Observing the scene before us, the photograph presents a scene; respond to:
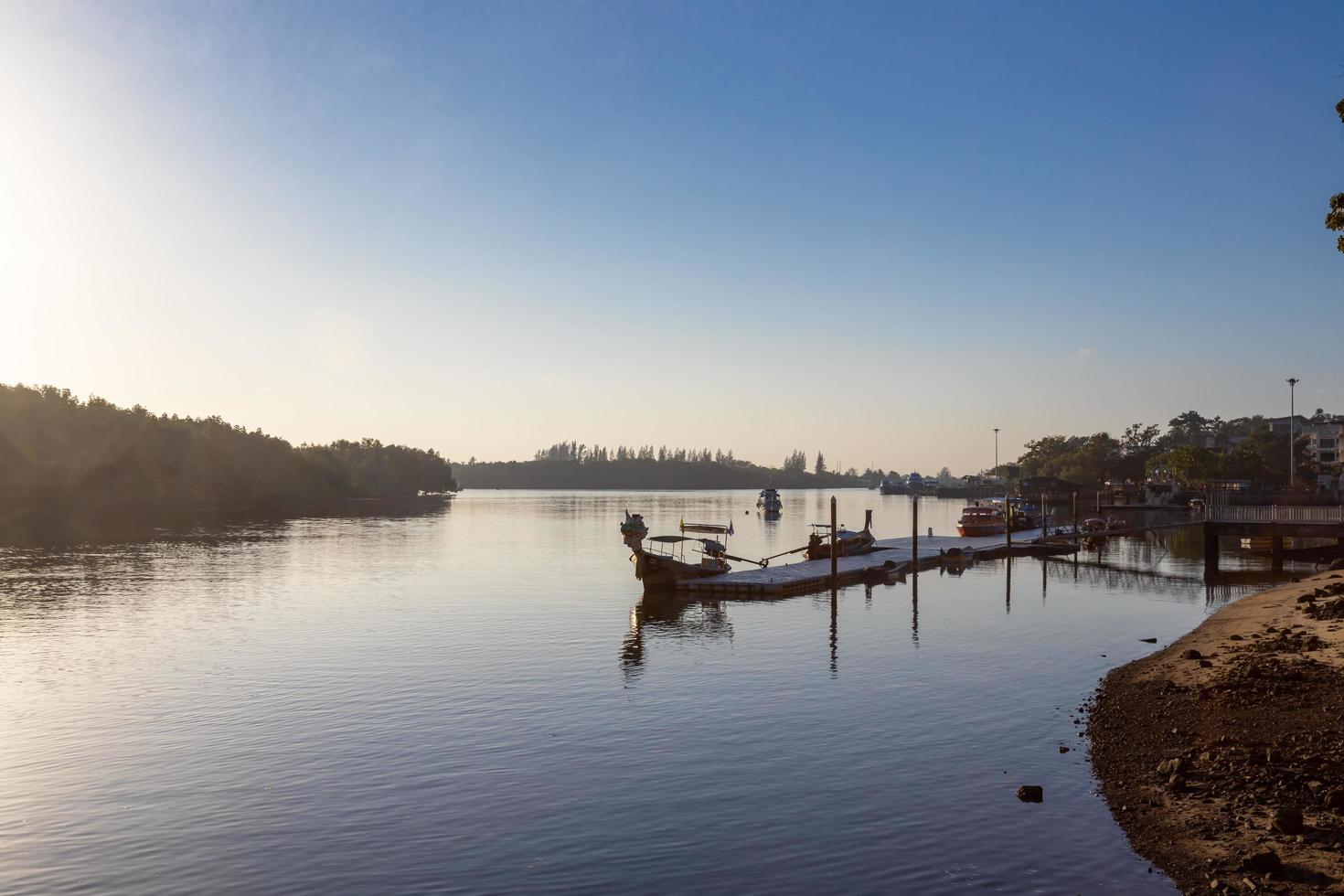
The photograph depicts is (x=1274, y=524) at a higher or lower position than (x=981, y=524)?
higher

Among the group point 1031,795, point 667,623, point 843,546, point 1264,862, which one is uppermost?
point 843,546

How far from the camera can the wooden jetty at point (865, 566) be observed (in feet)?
196

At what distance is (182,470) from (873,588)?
145212mm

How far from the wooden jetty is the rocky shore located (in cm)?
2770

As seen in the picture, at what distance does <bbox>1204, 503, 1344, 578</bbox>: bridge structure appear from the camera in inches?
2598

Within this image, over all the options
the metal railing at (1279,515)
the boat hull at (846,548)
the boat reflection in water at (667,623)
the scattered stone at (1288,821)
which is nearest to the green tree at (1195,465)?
the metal railing at (1279,515)

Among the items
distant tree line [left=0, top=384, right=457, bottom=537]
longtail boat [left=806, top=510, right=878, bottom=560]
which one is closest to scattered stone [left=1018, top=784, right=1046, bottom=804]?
longtail boat [left=806, top=510, right=878, bottom=560]

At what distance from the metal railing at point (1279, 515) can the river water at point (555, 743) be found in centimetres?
1756

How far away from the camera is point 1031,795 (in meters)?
21.0

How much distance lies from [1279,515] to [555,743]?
63274 mm

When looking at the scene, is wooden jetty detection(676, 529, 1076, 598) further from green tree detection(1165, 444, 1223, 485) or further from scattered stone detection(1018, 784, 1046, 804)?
green tree detection(1165, 444, 1223, 485)

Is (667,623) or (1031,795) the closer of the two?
(1031,795)

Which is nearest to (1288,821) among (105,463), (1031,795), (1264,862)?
(1264,862)

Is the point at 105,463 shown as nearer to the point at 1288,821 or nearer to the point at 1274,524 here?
the point at 1274,524
